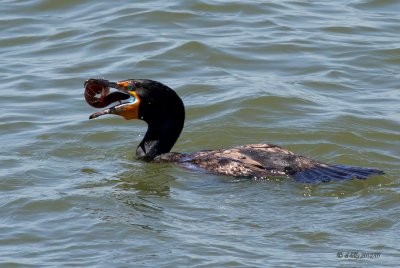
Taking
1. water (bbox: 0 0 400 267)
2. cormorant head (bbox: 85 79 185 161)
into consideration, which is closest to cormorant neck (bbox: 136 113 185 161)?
cormorant head (bbox: 85 79 185 161)

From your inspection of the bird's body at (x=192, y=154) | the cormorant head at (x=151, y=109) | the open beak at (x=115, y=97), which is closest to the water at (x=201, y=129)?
the bird's body at (x=192, y=154)

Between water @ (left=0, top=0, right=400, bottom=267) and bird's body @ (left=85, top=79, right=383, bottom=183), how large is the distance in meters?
0.13

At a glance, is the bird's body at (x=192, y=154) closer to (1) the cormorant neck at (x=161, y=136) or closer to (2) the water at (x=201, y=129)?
(1) the cormorant neck at (x=161, y=136)

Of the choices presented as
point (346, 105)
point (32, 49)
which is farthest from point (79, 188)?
point (32, 49)

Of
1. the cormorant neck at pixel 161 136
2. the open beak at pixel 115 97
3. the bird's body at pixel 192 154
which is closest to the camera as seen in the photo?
the bird's body at pixel 192 154

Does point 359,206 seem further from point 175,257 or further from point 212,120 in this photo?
point 212,120

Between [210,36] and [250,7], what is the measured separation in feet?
4.81

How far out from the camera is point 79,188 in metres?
9.92

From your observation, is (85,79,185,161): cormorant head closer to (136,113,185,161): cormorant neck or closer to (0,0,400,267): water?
(136,113,185,161): cormorant neck

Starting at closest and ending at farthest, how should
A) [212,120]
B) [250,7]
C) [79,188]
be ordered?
[79,188]
[212,120]
[250,7]

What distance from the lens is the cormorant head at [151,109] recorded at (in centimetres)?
1071

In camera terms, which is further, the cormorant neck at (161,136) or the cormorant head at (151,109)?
the cormorant neck at (161,136)

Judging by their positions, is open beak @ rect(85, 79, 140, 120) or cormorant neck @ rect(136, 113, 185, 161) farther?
cormorant neck @ rect(136, 113, 185, 161)

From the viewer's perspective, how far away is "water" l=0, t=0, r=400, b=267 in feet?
Answer: 27.7
